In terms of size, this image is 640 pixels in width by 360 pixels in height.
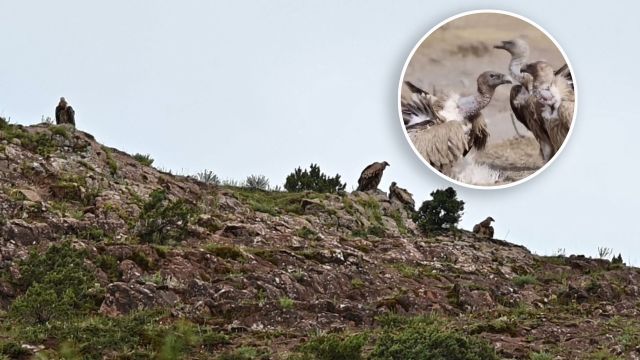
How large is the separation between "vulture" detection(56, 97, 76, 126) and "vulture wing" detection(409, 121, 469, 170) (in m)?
13.2

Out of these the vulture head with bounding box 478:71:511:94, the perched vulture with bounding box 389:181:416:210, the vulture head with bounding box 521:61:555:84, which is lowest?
the perched vulture with bounding box 389:181:416:210

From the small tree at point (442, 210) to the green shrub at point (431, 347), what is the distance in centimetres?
1792

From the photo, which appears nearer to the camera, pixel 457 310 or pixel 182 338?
pixel 182 338

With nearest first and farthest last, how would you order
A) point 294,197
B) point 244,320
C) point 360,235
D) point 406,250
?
point 244,320, point 406,250, point 360,235, point 294,197

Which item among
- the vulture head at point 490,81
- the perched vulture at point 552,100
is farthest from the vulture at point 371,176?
the perched vulture at point 552,100

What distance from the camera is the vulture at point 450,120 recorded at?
31.6m

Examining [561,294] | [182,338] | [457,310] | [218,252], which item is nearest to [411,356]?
[182,338]

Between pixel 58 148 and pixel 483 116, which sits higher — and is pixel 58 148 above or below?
below

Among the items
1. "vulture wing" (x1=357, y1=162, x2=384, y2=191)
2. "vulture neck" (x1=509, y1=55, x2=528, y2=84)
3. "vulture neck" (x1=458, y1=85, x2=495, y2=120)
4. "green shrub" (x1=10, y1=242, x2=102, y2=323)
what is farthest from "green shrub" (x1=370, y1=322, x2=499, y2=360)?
"vulture wing" (x1=357, y1=162, x2=384, y2=191)

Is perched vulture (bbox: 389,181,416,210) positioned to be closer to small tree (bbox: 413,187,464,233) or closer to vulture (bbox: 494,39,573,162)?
A: small tree (bbox: 413,187,464,233)

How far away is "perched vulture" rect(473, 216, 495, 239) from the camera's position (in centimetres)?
3522

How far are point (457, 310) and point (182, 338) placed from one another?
8.32 m

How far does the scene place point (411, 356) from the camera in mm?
15258

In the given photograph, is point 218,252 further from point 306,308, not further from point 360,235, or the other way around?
point 360,235
